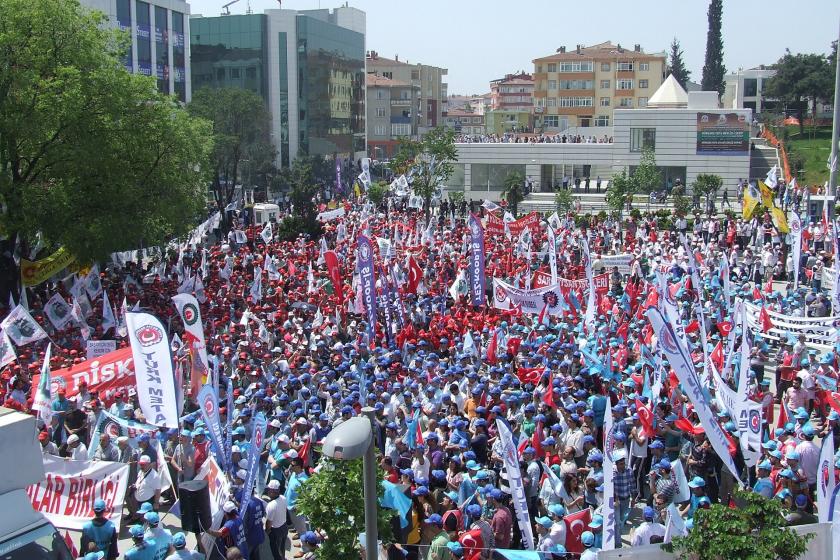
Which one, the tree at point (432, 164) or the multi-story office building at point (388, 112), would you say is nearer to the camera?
the tree at point (432, 164)

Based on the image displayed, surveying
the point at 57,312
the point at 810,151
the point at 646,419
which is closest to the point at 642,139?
the point at 810,151

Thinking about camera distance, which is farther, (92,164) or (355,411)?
(92,164)

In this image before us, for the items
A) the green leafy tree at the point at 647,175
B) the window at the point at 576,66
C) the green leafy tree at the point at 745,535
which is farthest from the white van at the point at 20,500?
the window at the point at 576,66

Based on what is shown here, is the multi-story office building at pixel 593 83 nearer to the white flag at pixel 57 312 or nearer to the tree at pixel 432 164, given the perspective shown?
the tree at pixel 432 164

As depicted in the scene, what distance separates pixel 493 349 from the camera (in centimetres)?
1533

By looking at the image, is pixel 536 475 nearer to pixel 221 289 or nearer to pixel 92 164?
pixel 221 289

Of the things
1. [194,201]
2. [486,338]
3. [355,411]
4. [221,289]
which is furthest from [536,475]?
[194,201]

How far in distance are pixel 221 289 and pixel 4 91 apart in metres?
6.74

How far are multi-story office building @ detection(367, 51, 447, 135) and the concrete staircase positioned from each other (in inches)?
2048

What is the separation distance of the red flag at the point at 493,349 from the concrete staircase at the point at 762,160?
43724 millimetres

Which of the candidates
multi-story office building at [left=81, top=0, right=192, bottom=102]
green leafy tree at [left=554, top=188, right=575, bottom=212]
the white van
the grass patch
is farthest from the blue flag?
the grass patch

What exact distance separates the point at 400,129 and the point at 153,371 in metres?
91.2

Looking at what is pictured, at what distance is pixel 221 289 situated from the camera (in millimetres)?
21906

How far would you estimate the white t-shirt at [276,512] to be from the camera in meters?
9.38
